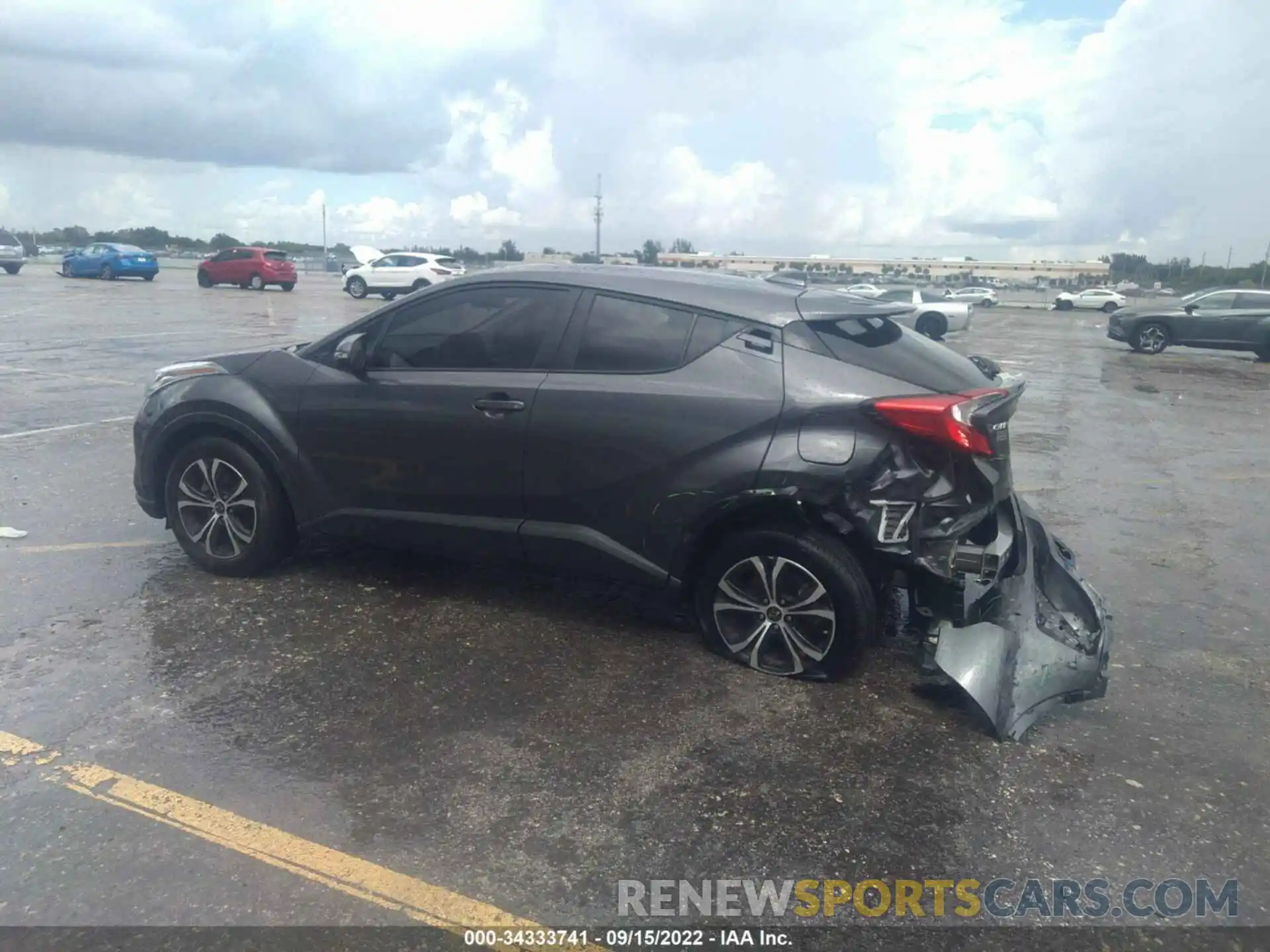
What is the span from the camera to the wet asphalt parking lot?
305 centimetres

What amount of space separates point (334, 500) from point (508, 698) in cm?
161

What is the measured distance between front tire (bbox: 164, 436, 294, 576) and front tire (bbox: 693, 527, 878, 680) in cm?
234

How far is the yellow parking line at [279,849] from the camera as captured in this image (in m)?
2.82

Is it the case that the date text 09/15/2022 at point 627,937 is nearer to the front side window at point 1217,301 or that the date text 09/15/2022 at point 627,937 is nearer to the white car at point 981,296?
the front side window at point 1217,301

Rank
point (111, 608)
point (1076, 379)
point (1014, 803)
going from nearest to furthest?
1. point (1014, 803)
2. point (111, 608)
3. point (1076, 379)

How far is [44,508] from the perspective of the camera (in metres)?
6.65

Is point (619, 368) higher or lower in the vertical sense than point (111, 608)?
higher

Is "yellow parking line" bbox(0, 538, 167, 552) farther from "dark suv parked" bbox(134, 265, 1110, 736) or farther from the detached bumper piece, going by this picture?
the detached bumper piece

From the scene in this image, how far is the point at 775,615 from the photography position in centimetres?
433

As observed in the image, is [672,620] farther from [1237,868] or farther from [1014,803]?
[1237,868]

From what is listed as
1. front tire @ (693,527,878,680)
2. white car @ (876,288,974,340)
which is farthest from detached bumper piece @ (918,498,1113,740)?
white car @ (876,288,974,340)

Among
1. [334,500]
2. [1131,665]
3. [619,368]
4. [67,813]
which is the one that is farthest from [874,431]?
[67,813]

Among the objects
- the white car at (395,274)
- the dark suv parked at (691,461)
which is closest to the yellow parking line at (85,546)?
the dark suv parked at (691,461)

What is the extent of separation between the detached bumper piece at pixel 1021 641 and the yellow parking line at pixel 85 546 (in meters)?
4.48
